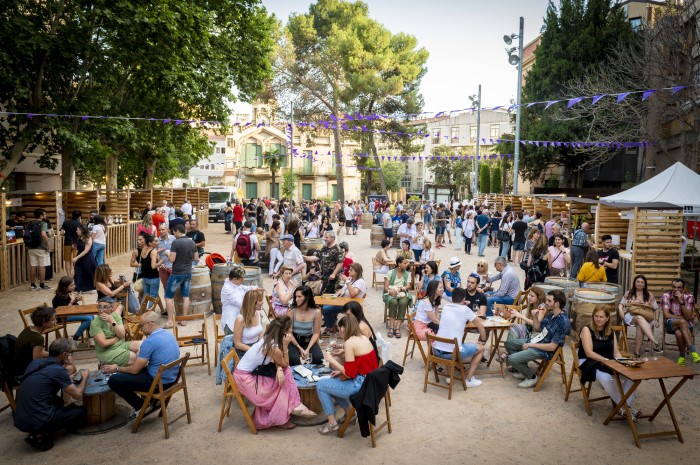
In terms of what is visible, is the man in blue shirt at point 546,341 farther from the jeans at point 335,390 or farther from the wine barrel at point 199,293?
the wine barrel at point 199,293

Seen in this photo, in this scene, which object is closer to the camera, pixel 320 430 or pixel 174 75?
pixel 320 430

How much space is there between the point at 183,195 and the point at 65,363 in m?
23.8

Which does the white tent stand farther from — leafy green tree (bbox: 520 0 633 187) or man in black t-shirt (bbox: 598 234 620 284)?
leafy green tree (bbox: 520 0 633 187)

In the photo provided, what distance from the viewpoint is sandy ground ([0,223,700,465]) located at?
5.00 meters

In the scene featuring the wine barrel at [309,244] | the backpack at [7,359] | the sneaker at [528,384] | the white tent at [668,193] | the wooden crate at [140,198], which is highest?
the white tent at [668,193]

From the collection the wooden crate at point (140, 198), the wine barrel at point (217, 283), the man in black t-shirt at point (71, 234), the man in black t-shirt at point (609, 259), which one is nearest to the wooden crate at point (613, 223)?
the man in black t-shirt at point (609, 259)

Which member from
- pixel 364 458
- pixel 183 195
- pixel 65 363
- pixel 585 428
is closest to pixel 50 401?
pixel 65 363

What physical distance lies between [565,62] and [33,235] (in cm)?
2707

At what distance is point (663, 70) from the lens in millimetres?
17844

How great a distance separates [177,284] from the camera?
903 centimetres

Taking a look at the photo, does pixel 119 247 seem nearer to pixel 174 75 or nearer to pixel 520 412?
pixel 174 75

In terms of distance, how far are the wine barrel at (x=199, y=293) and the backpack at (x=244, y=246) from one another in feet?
7.20

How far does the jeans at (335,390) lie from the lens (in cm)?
537

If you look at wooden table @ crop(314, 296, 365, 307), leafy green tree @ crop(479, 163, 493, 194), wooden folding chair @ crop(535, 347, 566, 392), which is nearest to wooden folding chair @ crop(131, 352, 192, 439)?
wooden table @ crop(314, 296, 365, 307)
